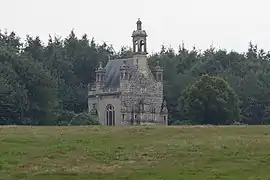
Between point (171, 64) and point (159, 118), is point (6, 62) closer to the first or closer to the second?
point (159, 118)

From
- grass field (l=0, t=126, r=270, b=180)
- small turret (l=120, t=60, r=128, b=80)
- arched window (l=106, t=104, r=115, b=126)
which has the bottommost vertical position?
grass field (l=0, t=126, r=270, b=180)

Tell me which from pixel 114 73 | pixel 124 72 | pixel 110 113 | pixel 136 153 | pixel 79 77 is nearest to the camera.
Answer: pixel 136 153

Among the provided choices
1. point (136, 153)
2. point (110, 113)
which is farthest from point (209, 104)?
point (136, 153)

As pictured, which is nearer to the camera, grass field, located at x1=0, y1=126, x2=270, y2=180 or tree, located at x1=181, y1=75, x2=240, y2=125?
grass field, located at x1=0, y1=126, x2=270, y2=180

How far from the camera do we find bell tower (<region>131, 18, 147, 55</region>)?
112250 mm

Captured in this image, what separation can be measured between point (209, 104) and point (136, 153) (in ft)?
174

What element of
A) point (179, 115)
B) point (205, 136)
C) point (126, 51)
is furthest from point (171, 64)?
point (205, 136)

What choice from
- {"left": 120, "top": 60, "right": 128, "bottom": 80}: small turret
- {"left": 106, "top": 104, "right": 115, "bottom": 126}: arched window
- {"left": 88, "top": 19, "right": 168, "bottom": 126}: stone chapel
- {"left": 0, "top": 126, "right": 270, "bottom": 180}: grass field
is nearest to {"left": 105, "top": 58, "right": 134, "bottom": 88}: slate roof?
{"left": 88, "top": 19, "right": 168, "bottom": 126}: stone chapel

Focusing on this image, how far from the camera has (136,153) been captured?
147 feet

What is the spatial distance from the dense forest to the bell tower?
8.19 metres

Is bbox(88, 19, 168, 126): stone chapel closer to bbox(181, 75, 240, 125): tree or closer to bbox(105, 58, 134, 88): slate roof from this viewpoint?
bbox(105, 58, 134, 88): slate roof

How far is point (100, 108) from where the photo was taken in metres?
112

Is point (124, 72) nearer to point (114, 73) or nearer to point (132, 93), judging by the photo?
point (132, 93)

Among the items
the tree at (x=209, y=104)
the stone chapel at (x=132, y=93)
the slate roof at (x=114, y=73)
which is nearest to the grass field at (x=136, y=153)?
the tree at (x=209, y=104)
